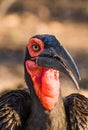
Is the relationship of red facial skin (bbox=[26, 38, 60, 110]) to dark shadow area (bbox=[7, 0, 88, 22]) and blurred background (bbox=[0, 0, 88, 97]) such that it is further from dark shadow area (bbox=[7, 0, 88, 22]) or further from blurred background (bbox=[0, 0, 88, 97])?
dark shadow area (bbox=[7, 0, 88, 22])

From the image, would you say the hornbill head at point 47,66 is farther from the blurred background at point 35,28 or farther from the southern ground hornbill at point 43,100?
the blurred background at point 35,28

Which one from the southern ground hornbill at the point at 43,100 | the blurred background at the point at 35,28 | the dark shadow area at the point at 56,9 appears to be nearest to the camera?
the southern ground hornbill at the point at 43,100

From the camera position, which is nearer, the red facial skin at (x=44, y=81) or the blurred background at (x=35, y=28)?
the red facial skin at (x=44, y=81)

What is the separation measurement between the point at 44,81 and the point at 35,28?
4795 mm

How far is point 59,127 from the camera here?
544cm

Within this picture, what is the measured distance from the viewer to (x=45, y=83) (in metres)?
5.35

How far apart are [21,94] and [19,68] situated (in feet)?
11.9

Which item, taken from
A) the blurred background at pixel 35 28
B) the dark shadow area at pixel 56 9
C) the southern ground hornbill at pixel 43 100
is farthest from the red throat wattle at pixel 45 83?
the dark shadow area at pixel 56 9

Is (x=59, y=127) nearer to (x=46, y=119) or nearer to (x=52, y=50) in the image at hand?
(x=46, y=119)

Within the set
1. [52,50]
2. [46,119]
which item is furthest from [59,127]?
[52,50]

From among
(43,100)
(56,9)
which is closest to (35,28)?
(56,9)

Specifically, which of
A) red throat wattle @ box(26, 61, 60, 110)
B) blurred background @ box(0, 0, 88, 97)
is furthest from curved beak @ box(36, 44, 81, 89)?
blurred background @ box(0, 0, 88, 97)

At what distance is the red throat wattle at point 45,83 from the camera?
17.4 ft

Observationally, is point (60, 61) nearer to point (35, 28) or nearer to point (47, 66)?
point (47, 66)
